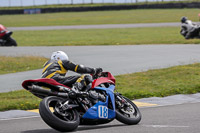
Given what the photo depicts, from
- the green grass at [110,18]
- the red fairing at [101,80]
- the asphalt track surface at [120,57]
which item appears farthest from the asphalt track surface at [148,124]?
the green grass at [110,18]

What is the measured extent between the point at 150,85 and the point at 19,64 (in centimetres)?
673

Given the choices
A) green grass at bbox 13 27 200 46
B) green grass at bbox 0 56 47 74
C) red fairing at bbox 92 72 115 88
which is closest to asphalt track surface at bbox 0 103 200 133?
red fairing at bbox 92 72 115 88

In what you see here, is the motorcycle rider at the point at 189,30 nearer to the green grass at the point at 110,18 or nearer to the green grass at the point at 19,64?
the green grass at the point at 19,64

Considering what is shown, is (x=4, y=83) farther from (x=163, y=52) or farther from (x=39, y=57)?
(x=163, y=52)

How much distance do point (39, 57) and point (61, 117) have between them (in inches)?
498

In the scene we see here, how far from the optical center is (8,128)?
752cm

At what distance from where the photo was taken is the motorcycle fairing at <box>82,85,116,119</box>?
725 centimetres

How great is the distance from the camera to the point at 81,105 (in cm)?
727

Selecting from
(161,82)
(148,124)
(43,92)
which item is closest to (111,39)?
(161,82)

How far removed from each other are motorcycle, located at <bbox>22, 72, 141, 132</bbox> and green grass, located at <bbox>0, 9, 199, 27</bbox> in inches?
1402

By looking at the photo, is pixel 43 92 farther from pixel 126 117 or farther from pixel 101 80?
pixel 126 117

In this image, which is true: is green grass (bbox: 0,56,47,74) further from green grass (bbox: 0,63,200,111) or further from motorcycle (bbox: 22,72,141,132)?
motorcycle (bbox: 22,72,141,132)

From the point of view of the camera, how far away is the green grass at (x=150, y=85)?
10.1 metres

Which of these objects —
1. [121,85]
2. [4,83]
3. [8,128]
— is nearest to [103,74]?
[8,128]
